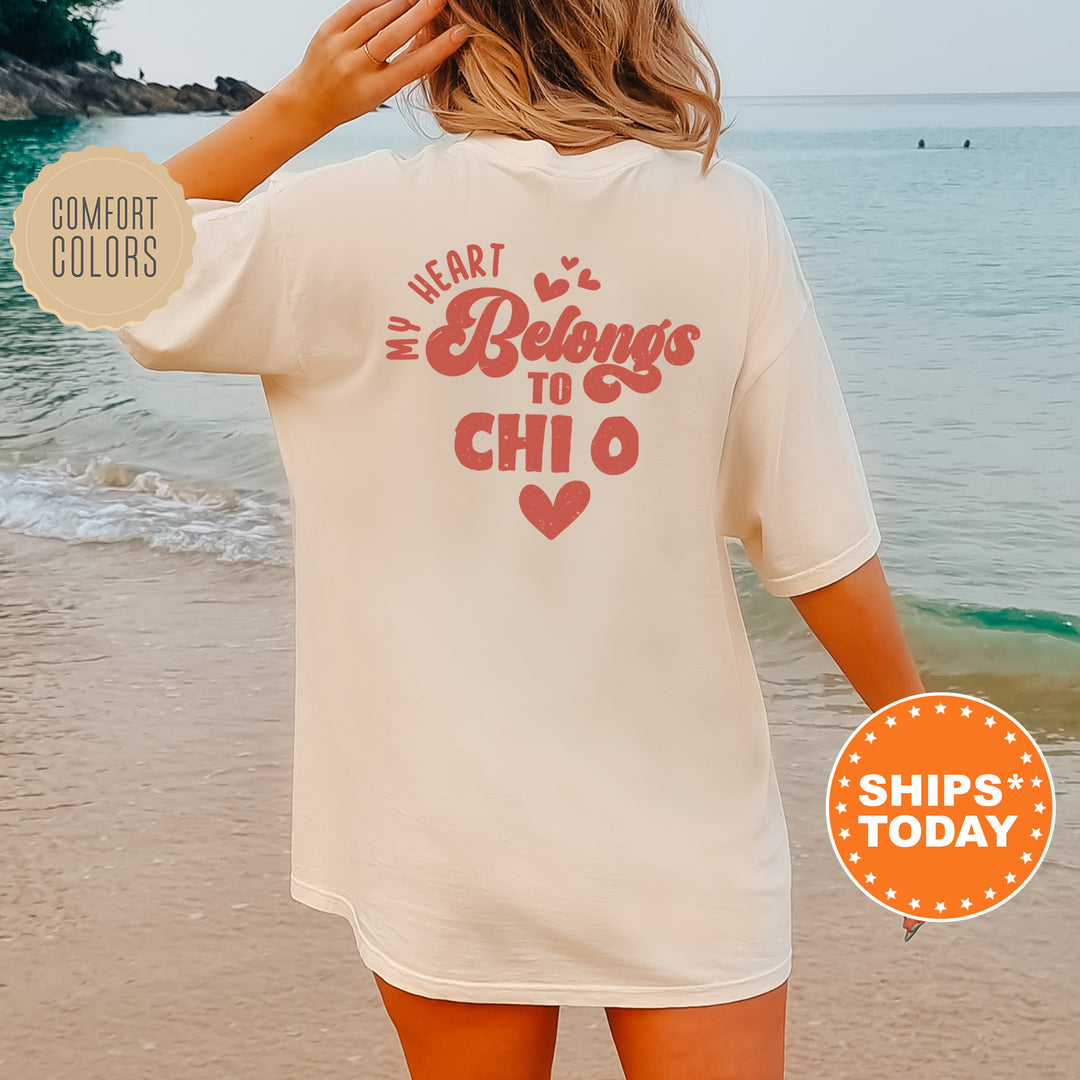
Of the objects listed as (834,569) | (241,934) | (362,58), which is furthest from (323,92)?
(241,934)

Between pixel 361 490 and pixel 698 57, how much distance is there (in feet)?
1.00

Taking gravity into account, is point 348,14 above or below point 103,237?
above

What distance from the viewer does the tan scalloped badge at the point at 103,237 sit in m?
0.77

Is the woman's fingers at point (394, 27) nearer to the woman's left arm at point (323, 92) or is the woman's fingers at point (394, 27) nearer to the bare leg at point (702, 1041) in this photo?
the woman's left arm at point (323, 92)

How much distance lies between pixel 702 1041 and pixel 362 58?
575 millimetres

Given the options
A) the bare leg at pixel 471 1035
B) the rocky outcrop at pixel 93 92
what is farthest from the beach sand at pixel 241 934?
the rocky outcrop at pixel 93 92

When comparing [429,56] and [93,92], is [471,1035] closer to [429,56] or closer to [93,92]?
[429,56]

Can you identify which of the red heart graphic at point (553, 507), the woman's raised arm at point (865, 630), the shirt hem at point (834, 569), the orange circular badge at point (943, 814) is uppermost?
the red heart graphic at point (553, 507)

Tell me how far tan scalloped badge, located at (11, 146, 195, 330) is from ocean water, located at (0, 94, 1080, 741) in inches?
7.2

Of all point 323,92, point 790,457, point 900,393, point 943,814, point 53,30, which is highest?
point 323,92

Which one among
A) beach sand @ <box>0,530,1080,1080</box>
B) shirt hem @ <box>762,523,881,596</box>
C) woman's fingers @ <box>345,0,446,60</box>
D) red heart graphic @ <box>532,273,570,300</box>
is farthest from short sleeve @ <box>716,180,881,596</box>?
beach sand @ <box>0,530,1080,1080</box>

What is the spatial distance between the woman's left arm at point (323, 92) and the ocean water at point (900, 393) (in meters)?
0.12

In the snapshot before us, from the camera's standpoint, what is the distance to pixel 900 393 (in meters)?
6.30

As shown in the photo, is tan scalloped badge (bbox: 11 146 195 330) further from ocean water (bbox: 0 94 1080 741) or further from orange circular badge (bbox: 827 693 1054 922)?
orange circular badge (bbox: 827 693 1054 922)
